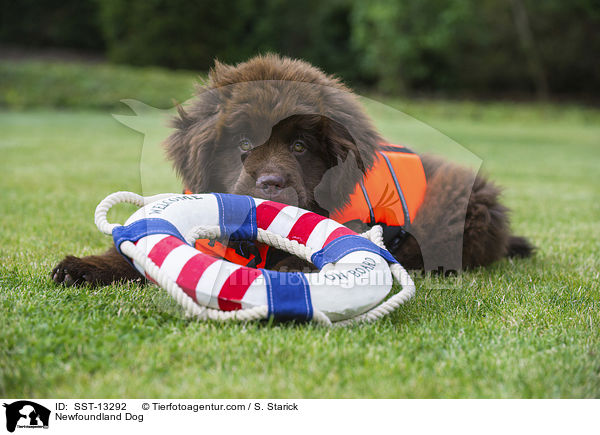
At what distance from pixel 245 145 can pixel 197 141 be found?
27 cm

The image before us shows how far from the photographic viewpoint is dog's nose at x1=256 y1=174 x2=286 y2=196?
2795 millimetres

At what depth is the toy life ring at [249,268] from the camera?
2.15 meters

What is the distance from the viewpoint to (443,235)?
345cm

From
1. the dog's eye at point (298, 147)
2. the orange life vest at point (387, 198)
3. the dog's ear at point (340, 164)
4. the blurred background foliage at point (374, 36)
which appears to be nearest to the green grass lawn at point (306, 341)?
the orange life vest at point (387, 198)

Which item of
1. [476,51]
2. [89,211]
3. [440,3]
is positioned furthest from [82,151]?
[476,51]

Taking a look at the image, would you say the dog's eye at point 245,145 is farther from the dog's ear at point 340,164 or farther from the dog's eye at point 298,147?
the dog's ear at point 340,164

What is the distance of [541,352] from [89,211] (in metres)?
3.89

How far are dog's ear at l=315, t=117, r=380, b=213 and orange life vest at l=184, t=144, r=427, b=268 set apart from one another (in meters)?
0.05

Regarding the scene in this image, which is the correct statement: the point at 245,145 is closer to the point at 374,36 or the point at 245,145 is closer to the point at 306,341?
the point at 306,341

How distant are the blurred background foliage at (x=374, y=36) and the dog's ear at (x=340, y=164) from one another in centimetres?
2307

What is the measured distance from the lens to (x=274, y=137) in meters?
2.95
